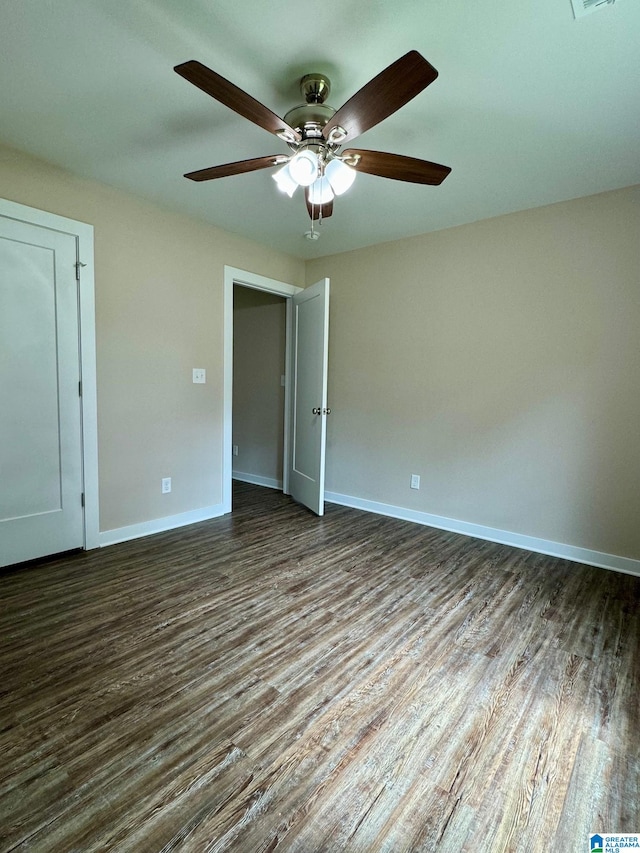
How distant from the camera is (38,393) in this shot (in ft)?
8.52

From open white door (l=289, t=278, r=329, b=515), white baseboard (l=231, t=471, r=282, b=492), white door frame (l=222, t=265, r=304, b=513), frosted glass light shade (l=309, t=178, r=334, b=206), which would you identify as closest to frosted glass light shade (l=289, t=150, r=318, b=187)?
frosted glass light shade (l=309, t=178, r=334, b=206)

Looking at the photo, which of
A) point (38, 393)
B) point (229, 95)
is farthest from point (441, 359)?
point (38, 393)

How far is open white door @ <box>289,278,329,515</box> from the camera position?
3613 mm

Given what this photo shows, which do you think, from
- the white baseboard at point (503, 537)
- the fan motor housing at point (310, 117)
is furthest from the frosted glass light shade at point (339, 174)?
the white baseboard at point (503, 537)

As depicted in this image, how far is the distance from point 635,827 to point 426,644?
0.89 m

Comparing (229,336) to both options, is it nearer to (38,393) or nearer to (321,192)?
(38,393)

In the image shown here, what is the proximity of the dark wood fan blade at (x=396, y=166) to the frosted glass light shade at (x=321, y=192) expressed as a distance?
19 centimetres

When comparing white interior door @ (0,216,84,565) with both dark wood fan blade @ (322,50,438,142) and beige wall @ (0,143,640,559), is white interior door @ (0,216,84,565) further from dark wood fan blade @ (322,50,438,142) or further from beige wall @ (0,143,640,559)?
dark wood fan blade @ (322,50,438,142)

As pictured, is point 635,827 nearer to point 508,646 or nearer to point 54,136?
point 508,646

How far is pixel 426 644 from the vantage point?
6.36ft

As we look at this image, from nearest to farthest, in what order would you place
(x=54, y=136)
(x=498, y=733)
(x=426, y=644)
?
(x=498, y=733), (x=426, y=644), (x=54, y=136)

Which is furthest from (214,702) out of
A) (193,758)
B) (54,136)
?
(54,136)

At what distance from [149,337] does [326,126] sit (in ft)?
6.66

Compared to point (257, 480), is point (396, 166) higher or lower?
higher
